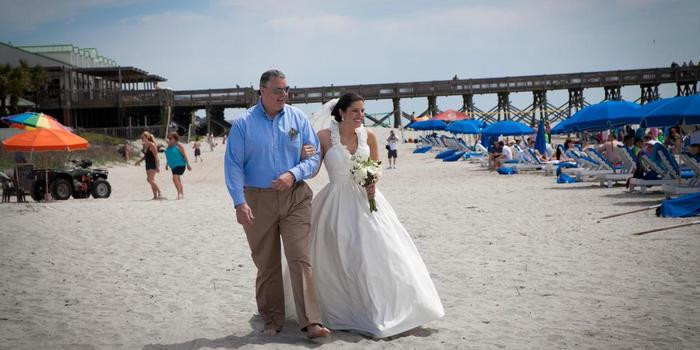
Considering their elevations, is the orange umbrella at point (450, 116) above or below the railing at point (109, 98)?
below

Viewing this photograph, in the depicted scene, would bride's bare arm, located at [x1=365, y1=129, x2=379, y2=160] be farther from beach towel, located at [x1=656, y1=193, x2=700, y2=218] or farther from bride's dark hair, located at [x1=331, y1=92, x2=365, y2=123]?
beach towel, located at [x1=656, y1=193, x2=700, y2=218]

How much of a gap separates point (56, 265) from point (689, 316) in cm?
593

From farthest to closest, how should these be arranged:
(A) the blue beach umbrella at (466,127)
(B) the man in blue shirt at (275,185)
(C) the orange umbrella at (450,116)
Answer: (C) the orange umbrella at (450,116), (A) the blue beach umbrella at (466,127), (B) the man in blue shirt at (275,185)

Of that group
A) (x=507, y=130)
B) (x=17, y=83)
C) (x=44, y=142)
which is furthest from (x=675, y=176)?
(x=17, y=83)

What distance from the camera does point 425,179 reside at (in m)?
19.9

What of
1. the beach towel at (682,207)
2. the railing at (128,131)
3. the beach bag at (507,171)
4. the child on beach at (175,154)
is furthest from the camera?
the railing at (128,131)

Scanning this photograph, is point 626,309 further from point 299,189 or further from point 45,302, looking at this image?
point 45,302

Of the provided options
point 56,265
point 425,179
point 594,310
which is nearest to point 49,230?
point 56,265

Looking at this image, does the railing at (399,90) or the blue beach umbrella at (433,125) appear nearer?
the blue beach umbrella at (433,125)

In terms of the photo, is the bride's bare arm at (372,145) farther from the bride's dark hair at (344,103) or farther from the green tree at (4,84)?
the green tree at (4,84)

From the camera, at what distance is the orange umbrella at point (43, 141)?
14.9 metres

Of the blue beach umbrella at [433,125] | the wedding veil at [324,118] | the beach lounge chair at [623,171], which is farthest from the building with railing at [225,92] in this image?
the wedding veil at [324,118]

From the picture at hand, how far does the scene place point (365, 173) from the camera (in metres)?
4.79

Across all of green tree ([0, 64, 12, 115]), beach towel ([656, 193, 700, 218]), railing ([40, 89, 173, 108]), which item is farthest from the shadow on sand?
railing ([40, 89, 173, 108])
